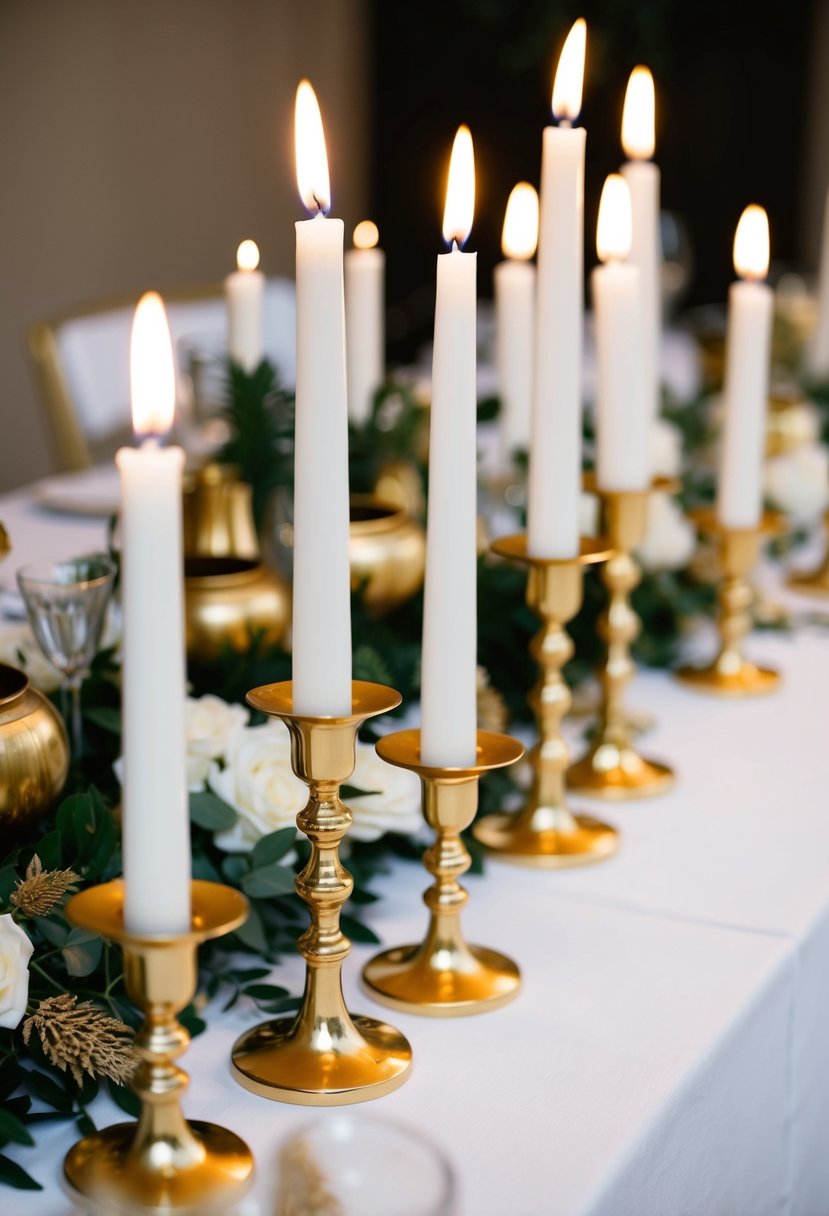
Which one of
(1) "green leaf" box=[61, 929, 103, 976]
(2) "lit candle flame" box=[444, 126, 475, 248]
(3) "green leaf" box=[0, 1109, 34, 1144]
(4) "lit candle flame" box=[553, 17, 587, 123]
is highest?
(4) "lit candle flame" box=[553, 17, 587, 123]

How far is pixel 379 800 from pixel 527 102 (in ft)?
14.8

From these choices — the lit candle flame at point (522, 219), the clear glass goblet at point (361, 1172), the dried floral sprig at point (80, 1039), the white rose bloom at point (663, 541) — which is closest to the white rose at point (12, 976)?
the dried floral sprig at point (80, 1039)

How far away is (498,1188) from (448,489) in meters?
0.34

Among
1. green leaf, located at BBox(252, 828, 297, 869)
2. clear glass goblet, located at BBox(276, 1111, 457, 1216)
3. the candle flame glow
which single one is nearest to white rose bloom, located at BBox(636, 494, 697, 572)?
green leaf, located at BBox(252, 828, 297, 869)

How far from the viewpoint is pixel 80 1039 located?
710 millimetres

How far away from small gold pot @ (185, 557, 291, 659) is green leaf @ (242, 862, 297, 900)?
27 centimetres

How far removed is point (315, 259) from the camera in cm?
66

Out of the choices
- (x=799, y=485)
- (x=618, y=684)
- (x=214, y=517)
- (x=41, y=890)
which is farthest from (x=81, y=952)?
(x=799, y=485)

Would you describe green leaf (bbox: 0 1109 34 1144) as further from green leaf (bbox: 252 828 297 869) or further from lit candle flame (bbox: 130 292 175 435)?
lit candle flame (bbox: 130 292 175 435)

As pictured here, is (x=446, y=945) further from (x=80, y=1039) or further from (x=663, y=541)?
(x=663, y=541)

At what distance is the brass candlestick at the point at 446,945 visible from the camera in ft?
2.60

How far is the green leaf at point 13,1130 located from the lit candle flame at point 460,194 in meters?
0.47

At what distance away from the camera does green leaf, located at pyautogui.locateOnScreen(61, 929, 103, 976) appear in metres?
0.75

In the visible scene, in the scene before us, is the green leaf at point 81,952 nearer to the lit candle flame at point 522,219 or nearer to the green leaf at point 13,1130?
the green leaf at point 13,1130
